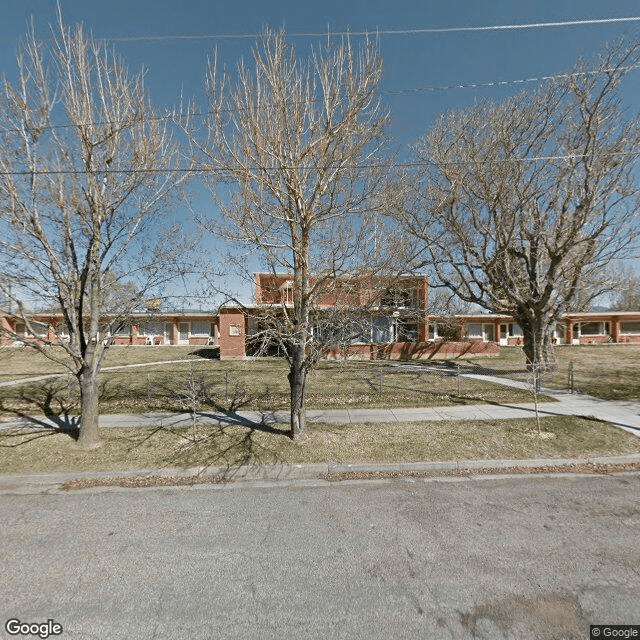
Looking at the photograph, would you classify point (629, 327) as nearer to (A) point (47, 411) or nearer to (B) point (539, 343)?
(B) point (539, 343)

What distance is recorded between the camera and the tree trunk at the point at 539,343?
14.7m

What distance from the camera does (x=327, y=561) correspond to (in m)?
3.29

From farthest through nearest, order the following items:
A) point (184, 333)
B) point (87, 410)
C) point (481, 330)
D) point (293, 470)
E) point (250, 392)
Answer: point (481, 330) → point (184, 333) → point (250, 392) → point (87, 410) → point (293, 470)

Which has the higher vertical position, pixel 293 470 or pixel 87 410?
pixel 87 410

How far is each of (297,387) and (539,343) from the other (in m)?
13.7

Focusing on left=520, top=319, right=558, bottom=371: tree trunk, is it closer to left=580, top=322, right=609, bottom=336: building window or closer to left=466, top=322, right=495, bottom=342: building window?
left=466, top=322, right=495, bottom=342: building window

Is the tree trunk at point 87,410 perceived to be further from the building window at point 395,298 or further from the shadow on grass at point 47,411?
the building window at point 395,298

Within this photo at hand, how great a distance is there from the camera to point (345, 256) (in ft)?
19.9

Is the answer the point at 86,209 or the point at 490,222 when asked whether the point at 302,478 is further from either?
the point at 490,222

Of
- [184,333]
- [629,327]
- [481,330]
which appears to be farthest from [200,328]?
[629,327]

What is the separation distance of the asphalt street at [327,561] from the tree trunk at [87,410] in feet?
5.70

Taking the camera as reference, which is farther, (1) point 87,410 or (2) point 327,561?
(1) point 87,410

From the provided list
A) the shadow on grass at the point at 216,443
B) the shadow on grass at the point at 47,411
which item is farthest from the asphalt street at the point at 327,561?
the shadow on grass at the point at 47,411

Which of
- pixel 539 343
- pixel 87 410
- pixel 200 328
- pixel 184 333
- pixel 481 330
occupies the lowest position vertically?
pixel 87 410
